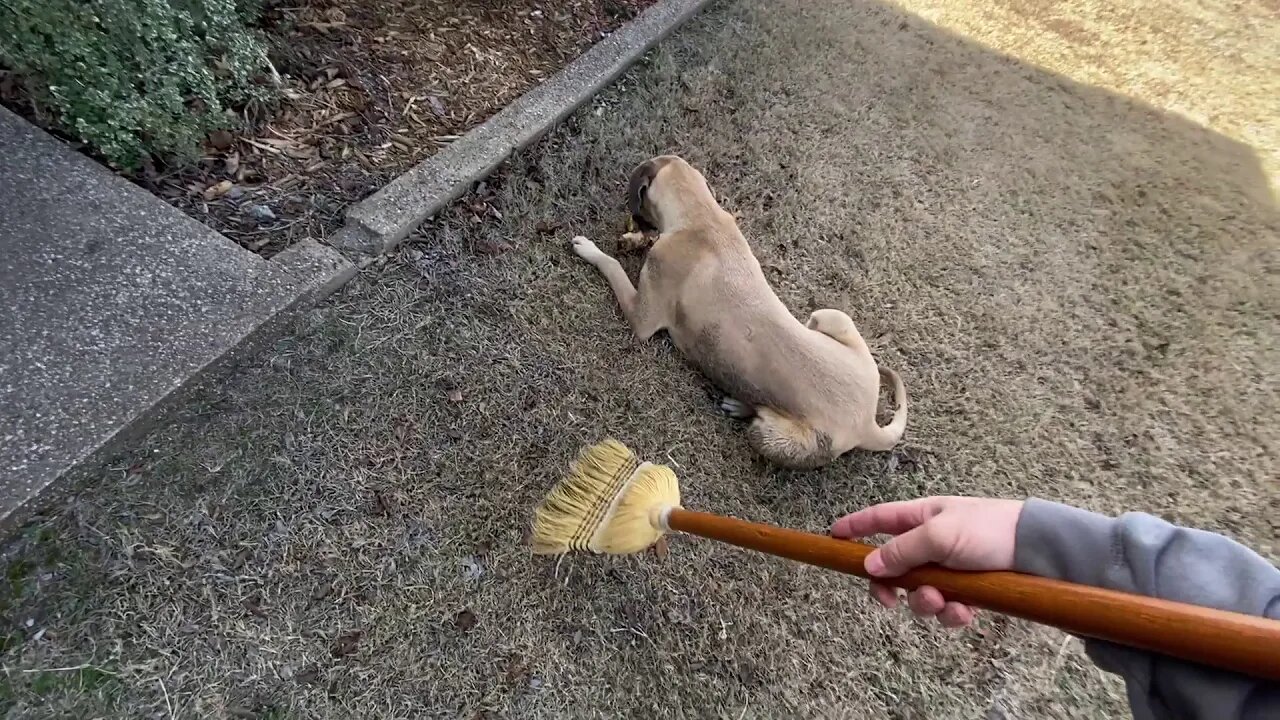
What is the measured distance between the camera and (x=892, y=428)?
3.13 m

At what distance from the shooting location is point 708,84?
14.5 feet

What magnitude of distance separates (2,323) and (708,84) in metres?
3.60

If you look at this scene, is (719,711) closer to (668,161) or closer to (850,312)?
(850,312)

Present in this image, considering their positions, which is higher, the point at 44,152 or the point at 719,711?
the point at 44,152

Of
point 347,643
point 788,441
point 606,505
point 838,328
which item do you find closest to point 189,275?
point 347,643

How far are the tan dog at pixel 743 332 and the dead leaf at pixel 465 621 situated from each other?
1281 millimetres

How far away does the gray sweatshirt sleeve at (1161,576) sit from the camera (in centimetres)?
115

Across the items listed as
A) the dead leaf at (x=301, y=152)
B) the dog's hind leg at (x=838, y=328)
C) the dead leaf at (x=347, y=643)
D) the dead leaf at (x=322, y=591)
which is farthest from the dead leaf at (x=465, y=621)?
the dead leaf at (x=301, y=152)

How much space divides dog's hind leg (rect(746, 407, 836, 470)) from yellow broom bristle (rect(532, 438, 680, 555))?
1.93 ft

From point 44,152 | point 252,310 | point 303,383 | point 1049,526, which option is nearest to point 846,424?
point 1049,526

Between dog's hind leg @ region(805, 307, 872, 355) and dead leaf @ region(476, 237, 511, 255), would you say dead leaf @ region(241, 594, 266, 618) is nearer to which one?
dead leaf @ region(476, 237, 511, 255)

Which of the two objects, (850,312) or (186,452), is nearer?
(186,452)

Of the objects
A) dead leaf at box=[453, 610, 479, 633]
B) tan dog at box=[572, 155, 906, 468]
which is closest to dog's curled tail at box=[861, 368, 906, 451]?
tan dog at box=[572, 155, 906, 468]

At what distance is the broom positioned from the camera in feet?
3.33
